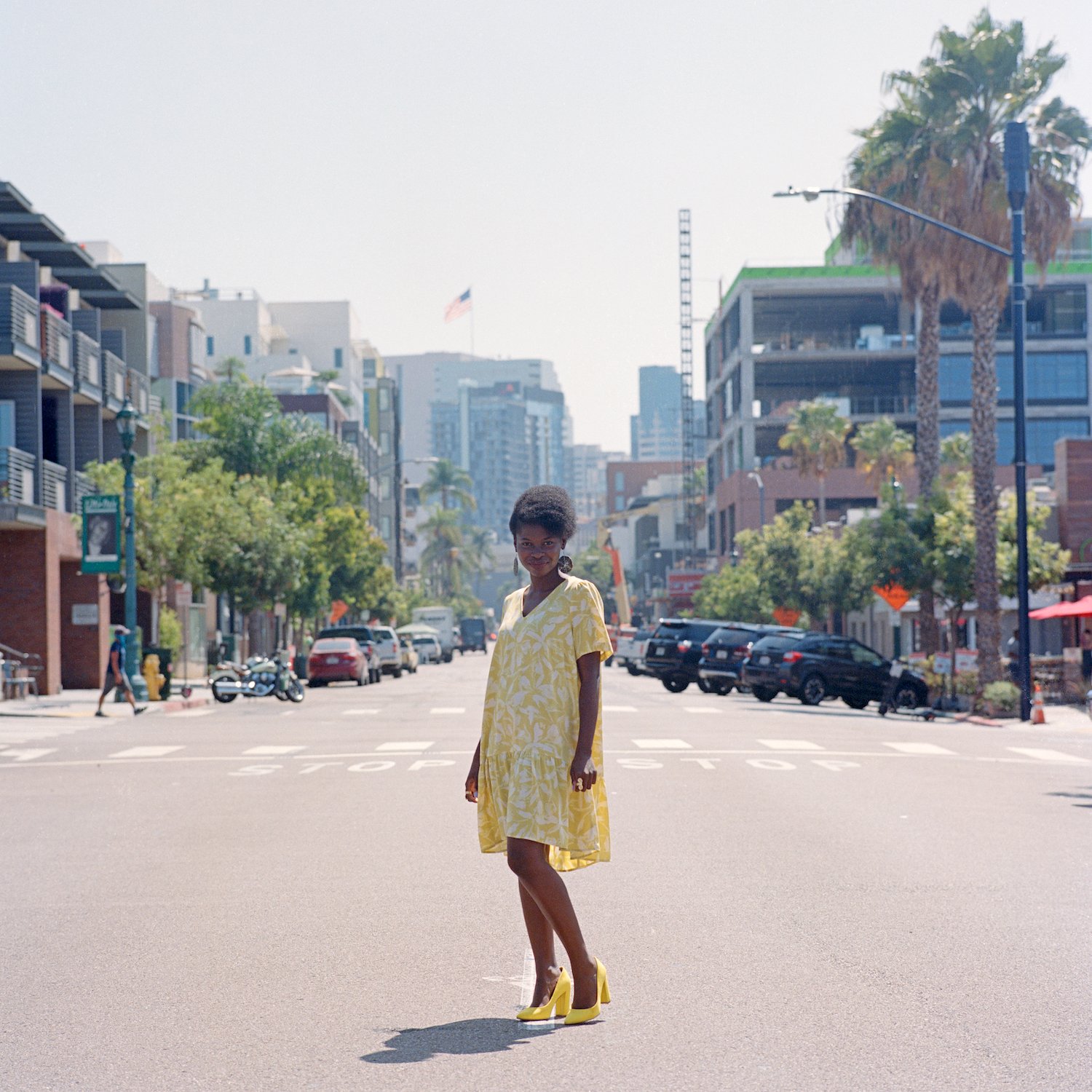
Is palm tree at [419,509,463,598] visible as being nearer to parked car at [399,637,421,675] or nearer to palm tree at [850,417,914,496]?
palm tree at [850,417,914,496]

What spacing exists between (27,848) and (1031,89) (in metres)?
29.7

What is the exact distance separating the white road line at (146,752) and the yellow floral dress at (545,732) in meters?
15.4

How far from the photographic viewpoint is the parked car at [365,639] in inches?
2077

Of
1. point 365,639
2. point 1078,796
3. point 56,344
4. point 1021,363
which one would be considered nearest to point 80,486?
point 56,344

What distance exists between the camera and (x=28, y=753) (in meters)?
22.0

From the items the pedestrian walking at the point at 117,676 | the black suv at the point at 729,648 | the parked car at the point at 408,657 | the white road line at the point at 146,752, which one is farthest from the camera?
the parked car at the point at 408,657

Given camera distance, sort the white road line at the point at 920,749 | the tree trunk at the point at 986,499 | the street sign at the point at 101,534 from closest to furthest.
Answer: the white road line at the point at 920,749 < the tree trunk at the point at 986,499 < the street sign at the point at 101,534

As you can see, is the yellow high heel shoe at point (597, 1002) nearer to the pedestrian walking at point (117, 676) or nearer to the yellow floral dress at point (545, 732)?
the yellow floral dress at point (545, 732)

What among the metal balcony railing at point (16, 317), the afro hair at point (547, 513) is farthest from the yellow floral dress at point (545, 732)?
the metal balcony railing at point (16, 317)

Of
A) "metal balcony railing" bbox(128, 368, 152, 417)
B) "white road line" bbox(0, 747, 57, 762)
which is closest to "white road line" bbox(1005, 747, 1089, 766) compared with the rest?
"white road line" bbox(0, 747, 57, 762)

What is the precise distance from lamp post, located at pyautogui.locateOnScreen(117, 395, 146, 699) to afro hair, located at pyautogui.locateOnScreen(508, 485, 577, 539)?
28.5 meters

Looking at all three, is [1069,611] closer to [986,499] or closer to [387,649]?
[986,499]

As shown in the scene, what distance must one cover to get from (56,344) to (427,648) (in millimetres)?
53487

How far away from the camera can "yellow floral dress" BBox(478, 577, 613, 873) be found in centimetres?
630
